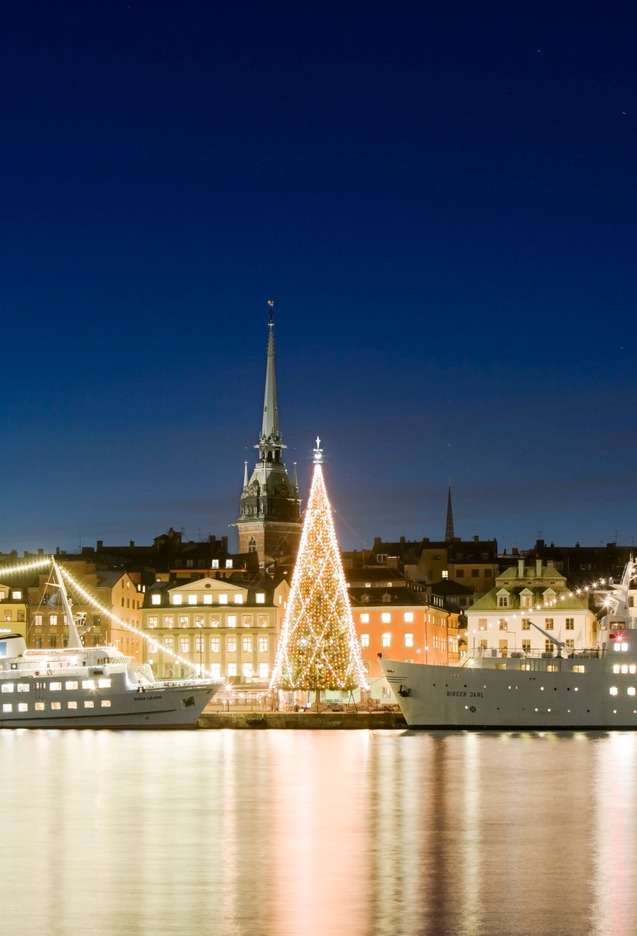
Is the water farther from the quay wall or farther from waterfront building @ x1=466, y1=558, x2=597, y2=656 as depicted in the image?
waterfront building @ x1=466, y1=558, x2=597, y2=656

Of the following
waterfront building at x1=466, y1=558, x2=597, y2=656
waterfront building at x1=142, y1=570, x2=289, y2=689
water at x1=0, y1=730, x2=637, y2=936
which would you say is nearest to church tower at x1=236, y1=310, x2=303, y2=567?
waterfront building at x1=142, y1=570, x2=289, y2=689

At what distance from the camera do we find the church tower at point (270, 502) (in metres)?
142

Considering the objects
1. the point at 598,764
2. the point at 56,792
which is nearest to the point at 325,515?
the point at 598,764

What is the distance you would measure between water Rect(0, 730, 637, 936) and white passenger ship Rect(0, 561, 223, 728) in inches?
974

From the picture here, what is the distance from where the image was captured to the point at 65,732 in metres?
70.7

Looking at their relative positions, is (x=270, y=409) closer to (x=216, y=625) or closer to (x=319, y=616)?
(x=216, y=625)

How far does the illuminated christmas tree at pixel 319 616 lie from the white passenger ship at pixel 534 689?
4.04 m

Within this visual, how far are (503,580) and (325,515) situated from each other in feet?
114

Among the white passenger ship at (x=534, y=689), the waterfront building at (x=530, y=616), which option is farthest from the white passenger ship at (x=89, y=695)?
the waterfront building at (x=530, y=616)

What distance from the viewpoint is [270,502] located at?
144m

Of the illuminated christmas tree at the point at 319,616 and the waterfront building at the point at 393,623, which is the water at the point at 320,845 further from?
the waterfront building at the point at 393,623

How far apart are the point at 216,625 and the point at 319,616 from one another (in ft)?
126

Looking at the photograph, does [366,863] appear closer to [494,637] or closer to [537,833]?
[537,833]

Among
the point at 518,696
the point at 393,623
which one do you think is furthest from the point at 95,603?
the point at 393,623
